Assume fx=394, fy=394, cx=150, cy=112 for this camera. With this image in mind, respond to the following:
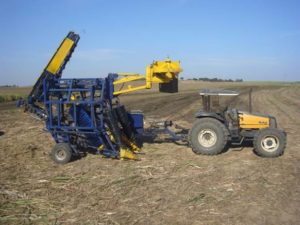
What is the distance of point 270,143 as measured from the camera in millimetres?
10719

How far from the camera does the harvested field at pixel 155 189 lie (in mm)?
6551

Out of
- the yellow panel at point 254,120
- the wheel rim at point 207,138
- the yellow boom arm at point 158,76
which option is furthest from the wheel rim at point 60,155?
the yellow panel at point 254,120

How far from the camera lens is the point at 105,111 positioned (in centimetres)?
1067

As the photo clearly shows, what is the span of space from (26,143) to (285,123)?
1110cm

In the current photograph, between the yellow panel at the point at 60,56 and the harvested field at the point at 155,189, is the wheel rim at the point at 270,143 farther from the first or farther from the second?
the yellow panel at the point at 60,56

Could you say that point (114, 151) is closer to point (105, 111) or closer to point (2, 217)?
point (105, 111)

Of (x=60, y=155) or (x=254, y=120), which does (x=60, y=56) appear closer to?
(x=60, y=155)

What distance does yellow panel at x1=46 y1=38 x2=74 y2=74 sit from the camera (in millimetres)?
11359

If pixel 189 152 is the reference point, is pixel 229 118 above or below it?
above

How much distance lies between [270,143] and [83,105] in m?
5.24

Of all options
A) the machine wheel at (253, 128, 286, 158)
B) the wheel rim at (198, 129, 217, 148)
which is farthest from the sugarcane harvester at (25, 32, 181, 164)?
the machine wheel at (253, 128, 286, 158)

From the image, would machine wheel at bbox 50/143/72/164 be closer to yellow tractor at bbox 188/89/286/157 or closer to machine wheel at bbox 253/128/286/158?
yellow tractor at bbox 188/89/286/157

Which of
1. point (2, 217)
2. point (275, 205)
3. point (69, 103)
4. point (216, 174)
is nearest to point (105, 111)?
point (69, 103)

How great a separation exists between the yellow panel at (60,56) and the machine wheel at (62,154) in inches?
87.9
